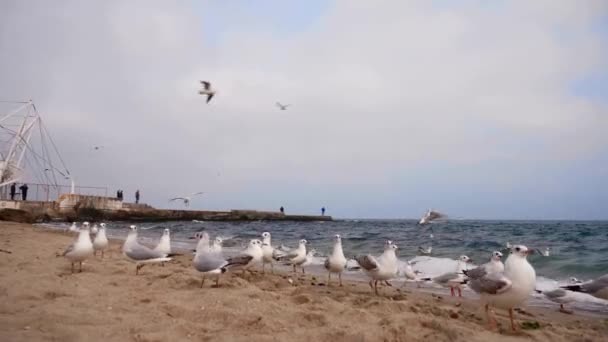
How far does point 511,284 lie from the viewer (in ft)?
18.8

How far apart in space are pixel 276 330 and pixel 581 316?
5540mm

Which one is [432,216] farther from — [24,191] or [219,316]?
[24,191]

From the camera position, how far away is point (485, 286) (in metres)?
5.91

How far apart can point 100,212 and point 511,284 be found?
50.2 metres

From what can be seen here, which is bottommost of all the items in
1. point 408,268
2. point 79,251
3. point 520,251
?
point 408,268

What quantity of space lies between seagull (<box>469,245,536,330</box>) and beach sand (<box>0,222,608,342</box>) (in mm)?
360

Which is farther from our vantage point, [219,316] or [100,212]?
[100,212]

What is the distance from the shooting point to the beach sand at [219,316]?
4617 millimetres

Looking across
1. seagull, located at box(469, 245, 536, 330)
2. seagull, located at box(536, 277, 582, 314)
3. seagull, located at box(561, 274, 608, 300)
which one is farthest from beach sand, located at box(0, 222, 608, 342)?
seagull, located at box(561, 274, 608, 300)

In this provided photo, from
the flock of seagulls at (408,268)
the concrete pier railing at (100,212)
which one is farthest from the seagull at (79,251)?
the concrete pier railing at (100,212)

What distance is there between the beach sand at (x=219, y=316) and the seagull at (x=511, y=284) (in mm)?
360

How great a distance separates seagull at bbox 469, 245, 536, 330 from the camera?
18.7 ft

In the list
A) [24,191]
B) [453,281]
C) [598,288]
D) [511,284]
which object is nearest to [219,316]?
[511,284]

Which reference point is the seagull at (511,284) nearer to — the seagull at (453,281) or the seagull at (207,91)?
the seagull at (453,281)
